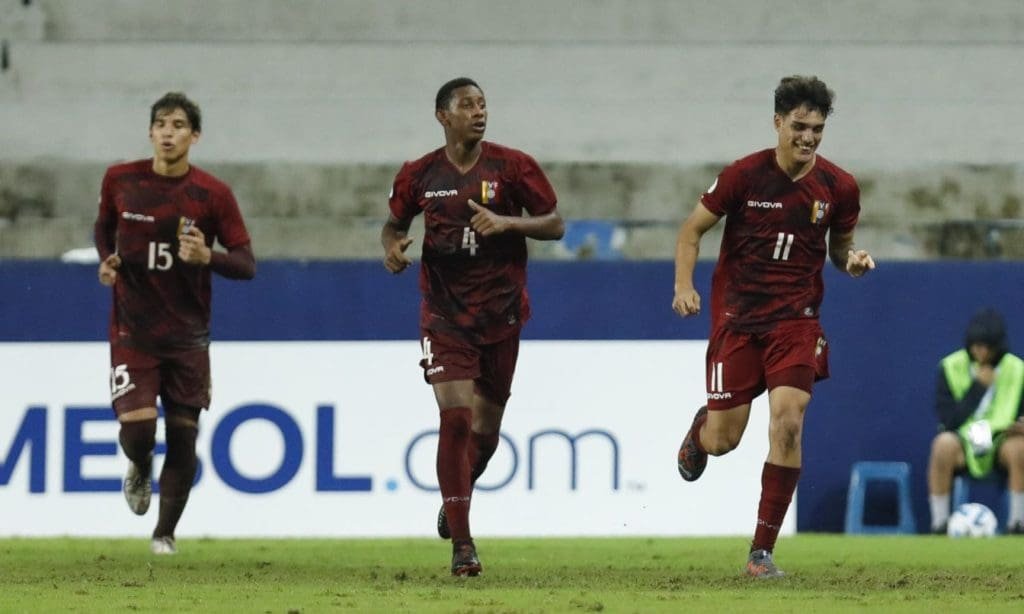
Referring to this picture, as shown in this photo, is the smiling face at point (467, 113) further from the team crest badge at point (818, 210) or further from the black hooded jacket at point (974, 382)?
the black hooded jacket at point (974, 382)

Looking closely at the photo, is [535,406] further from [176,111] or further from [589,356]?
[176,111]

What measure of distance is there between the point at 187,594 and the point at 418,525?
174 inches

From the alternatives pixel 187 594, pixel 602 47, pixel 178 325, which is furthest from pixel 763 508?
pixel 602 47

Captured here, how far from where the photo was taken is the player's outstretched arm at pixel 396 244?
28.8 feet

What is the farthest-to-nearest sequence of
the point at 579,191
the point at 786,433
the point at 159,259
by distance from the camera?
1. the point at 579,191
2. the point at 159,259
3. the point at 786,433

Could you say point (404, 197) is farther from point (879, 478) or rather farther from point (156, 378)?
point (879, 478)

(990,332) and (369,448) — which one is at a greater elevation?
(990,332)

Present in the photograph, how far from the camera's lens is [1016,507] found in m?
12.6

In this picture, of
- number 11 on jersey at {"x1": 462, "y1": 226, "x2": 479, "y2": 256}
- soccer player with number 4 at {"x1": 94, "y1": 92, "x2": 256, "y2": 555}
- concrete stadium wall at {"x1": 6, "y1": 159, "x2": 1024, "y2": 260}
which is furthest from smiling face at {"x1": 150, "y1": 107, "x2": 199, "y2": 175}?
concrete stadium wall at {"x1": 6, "y1": 159, "x2": 1024, "y2": 260}

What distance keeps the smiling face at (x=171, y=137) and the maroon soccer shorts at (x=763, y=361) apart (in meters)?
2.86

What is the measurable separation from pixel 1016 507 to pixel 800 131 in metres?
5.07

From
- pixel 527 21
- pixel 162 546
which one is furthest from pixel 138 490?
pixel 527 21

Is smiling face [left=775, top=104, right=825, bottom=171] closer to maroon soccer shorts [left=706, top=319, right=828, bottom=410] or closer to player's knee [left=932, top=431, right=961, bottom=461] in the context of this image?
maroon soccer shorts [left=706, top=319, right=828, bottom=410]

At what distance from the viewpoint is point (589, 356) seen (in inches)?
492
